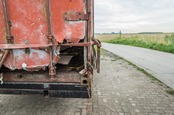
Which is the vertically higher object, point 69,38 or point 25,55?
point 69,38

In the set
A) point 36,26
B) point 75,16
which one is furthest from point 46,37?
point 75,16

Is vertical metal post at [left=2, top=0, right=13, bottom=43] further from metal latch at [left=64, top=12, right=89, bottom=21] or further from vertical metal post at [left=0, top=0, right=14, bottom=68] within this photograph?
metal latch at [left=64, top=12, right=89, bottom=21]

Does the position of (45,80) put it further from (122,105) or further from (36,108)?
(122,105)

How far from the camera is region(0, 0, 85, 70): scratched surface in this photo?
9.71 ft

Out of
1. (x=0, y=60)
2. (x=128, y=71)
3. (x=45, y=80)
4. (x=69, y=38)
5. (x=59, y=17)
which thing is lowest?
(x=128, y=71)

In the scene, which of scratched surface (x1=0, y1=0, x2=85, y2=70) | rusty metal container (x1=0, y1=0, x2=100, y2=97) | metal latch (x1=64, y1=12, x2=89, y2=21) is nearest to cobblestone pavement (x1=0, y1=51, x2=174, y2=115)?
rusty metal container (x1=0, y1=0, x2=100, y2=97)

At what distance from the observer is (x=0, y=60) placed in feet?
10.1

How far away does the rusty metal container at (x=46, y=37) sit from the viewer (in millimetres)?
2971

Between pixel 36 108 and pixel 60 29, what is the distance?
209cm

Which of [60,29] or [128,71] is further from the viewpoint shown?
[128,71]

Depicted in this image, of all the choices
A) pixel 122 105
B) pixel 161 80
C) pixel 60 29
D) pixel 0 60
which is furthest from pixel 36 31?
pixel 161 80

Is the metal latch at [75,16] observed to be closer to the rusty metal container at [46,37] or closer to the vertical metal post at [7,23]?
the rusty metal container at [46,37]

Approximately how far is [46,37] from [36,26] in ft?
0.72

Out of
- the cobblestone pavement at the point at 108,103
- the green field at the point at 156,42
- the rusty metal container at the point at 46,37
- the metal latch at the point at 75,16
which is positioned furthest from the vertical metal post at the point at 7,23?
the green field at the point at 156,42
